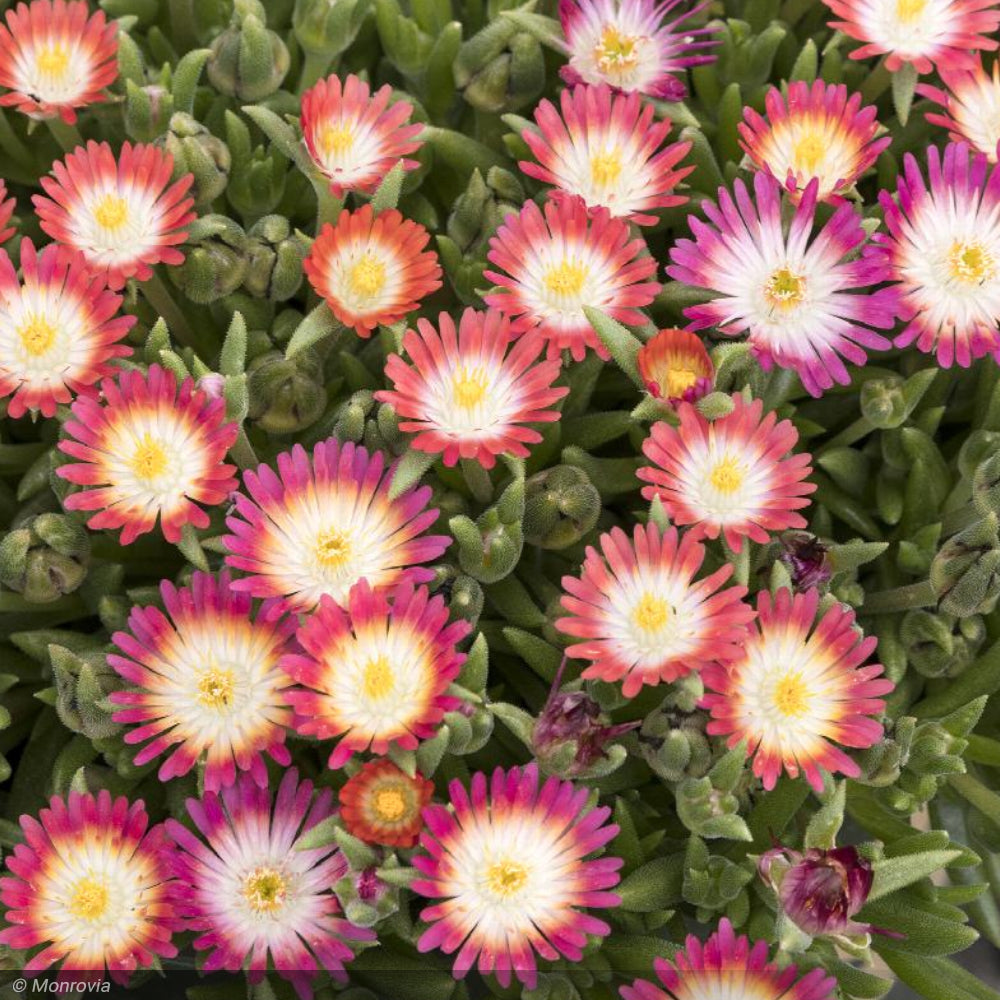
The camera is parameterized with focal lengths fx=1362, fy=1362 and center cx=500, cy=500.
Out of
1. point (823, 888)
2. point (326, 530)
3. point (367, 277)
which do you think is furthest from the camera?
point (367, 277)

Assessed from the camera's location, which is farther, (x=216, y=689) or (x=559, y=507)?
(x=559, y=507)

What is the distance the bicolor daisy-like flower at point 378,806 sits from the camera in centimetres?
108

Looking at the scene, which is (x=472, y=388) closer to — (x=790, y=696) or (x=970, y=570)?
(x=790, y=696)

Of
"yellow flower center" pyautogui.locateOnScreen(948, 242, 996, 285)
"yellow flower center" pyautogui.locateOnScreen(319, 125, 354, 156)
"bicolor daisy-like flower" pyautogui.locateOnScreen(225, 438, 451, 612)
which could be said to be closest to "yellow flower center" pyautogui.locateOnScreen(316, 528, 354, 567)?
"bicolor daisy-like flower" pyautogui.locateOnScreen(225, 438, 451, 612)

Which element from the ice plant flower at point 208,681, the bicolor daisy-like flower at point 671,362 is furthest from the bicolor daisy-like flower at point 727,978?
the bicolor daisy-like flower at point 671,362

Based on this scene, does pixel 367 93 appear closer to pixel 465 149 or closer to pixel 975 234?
pixel 465 149

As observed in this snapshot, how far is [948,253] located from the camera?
4.33 feet

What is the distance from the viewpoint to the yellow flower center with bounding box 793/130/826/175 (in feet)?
4.46

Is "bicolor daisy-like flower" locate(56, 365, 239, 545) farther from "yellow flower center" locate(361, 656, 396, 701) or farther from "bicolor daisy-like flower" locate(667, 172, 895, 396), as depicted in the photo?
"bicolor daisy-like flower" locate(667, 172, 895, 396)

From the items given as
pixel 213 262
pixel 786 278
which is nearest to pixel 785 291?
pixel 786 278

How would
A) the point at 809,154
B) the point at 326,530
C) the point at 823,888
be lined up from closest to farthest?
the point at 823,888
the point at 326,530
the point at 809,154

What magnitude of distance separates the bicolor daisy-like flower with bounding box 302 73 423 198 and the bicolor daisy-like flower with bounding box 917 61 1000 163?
0.54 metres

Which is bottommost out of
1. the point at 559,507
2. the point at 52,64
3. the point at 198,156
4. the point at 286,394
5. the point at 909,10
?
the point at 559,507

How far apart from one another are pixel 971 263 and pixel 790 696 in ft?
1.59
